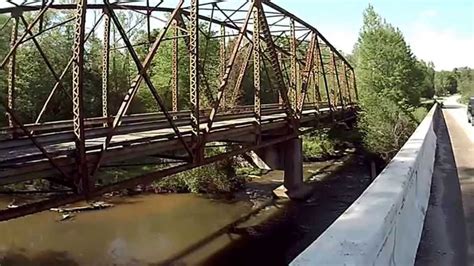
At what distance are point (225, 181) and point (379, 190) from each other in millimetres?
19386

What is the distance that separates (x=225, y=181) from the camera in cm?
2408

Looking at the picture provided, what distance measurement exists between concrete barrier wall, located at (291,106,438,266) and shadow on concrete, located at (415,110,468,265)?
7.5 inches

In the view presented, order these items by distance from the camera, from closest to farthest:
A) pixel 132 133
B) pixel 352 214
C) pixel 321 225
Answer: pixel 352 214, pixel 132 133, pixel 321 225

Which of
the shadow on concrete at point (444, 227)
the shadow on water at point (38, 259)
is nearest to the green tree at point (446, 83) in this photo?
the shadow on water at point (38, 259)

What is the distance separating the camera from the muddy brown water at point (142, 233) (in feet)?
48.9

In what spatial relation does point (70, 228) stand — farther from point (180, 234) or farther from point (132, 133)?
point (132, 133)

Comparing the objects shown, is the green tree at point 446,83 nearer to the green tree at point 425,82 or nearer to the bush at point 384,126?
the green tree at point 425,82

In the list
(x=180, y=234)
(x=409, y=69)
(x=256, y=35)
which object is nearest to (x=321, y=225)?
(x=180, y=234)

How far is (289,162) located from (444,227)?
1537 centimetres

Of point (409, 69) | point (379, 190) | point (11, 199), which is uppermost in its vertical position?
point (409, 69)

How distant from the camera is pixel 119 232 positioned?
17625 mm

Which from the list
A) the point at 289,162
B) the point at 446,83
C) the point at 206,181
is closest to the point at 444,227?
the point at 289,162

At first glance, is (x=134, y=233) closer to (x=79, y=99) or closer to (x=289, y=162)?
(x=289, y=162)

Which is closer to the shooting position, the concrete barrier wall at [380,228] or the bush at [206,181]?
the concrete barrier wall at [380,228]
